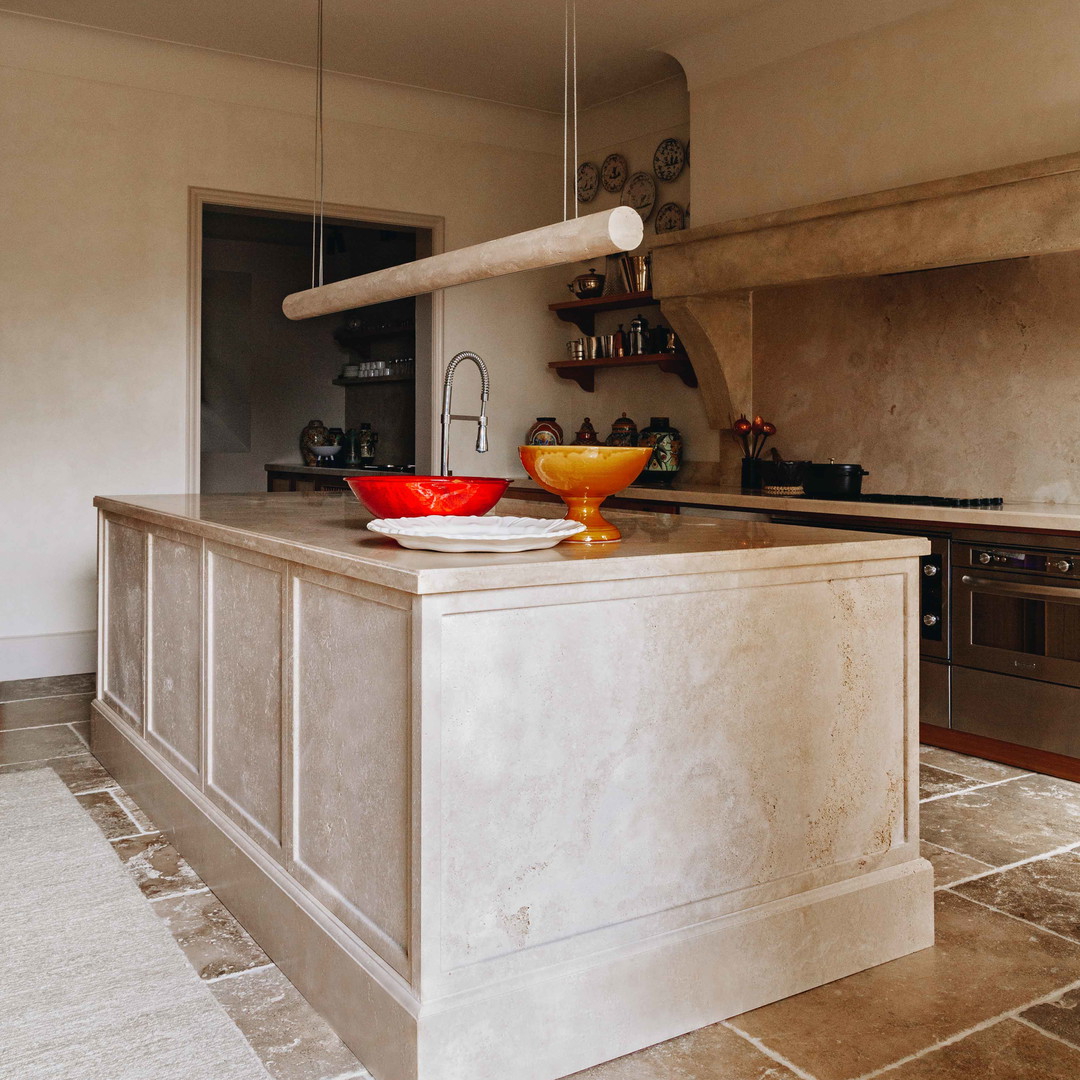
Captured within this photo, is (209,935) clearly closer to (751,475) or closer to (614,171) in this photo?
(751,475)

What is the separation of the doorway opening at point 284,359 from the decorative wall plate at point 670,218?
2.89 meters

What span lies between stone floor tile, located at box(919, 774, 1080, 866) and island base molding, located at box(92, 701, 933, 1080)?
2.34ft

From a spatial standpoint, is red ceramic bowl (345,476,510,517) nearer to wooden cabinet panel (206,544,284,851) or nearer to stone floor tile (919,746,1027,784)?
wooden cabinet panel (206,544,284,851)

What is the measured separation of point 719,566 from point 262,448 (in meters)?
7.66

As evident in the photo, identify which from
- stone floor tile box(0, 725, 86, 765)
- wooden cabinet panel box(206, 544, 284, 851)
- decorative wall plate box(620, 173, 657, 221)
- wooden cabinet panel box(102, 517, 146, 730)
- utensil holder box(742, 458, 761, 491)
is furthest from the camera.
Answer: decorative wall plate box(620, 173, 657, 221)

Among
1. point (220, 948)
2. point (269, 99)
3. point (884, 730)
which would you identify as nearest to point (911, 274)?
point (884, 730)

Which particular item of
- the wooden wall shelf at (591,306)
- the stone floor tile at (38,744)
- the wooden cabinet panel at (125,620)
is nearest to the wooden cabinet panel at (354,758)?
the wooden cabinet panel at (125,620)

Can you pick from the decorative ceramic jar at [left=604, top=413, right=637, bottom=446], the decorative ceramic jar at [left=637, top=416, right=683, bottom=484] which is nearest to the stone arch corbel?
the decorative ceramic jar at [left=637, top=416, right=683, bottom=484]

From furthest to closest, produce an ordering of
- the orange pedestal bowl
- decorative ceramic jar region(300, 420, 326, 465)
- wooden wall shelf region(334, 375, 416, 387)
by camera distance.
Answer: decorative ceramic jar region(300, 420, 326, 465)
wooden wall shelf region(334, 375, 416, 387)
the orange pedestal bowl

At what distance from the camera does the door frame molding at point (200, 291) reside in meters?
5.50

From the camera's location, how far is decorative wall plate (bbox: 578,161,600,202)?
644cm

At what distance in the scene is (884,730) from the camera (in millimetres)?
2301

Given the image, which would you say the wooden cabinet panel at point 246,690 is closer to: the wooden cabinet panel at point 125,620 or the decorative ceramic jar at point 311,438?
the wooden cabinet panel at point 125,620

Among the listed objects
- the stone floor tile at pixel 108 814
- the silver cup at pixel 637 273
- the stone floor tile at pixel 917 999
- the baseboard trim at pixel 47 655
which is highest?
the silver cup at pixel 637 273
